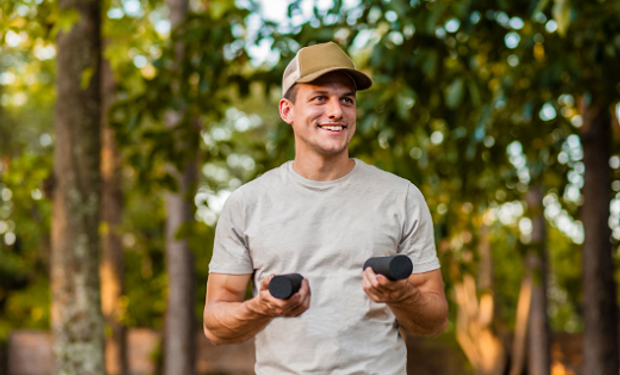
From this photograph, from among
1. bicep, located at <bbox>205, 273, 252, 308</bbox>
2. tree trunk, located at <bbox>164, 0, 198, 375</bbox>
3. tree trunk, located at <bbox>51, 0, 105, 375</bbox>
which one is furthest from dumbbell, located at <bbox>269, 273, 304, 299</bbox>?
tree trunk, located at <bbox>164, 0, 198, 375</bbox>

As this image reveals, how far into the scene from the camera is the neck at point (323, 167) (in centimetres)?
219

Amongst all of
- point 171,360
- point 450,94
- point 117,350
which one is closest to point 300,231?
point 450,94

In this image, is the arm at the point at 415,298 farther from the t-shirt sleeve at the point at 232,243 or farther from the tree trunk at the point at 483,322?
the tree trunk at the point at 483,322

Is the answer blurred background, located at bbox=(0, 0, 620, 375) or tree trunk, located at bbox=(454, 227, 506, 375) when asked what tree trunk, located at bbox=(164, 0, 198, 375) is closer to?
blurred background, located at bbox=(0, 0, 620, 375)

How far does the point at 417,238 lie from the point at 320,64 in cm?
59

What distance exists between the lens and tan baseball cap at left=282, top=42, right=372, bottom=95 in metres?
A: 2.10

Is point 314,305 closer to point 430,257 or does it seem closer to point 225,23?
point 430,257

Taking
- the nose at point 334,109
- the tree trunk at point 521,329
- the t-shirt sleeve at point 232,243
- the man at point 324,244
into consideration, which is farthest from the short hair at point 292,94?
the tree trunk at point 521,329

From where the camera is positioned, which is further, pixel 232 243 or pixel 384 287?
pixel 232 243

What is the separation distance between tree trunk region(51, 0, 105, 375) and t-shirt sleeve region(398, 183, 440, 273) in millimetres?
3100

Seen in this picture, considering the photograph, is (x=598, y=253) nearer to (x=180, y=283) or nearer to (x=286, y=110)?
(x=286, y=110)

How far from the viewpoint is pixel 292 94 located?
2223 millimetres

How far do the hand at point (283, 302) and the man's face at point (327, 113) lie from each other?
0.48m

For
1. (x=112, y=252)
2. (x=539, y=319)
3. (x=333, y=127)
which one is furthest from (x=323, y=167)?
(x=112, y=252)
